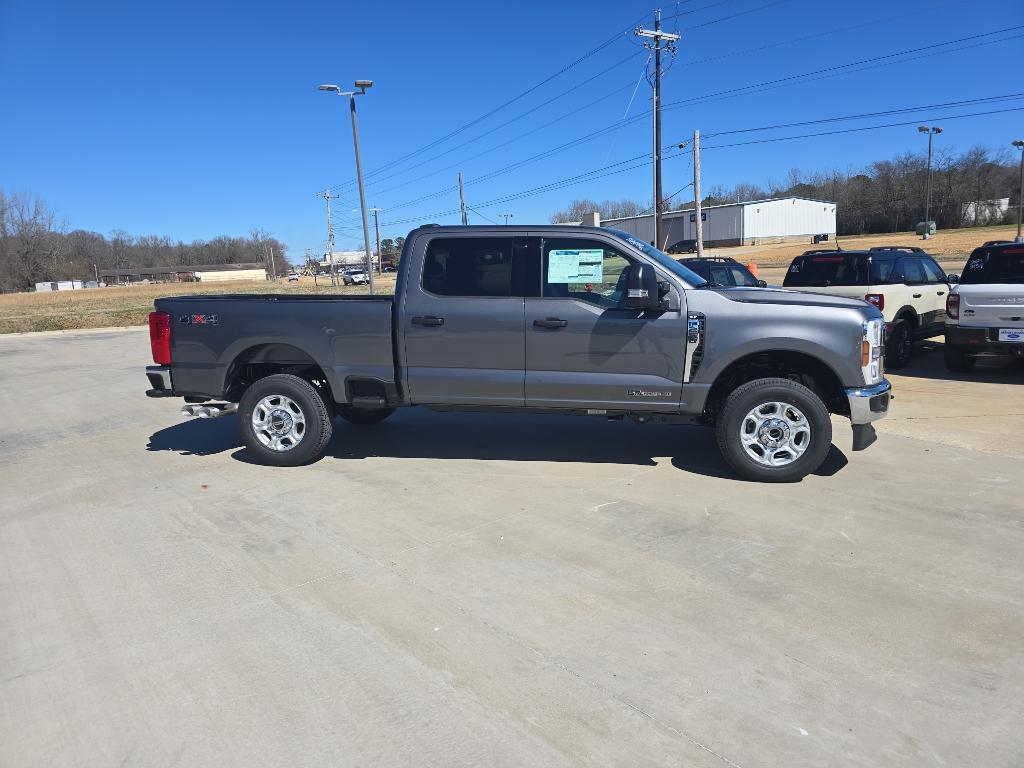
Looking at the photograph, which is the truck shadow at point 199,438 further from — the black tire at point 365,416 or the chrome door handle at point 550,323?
the chrome door handle at point 550,323

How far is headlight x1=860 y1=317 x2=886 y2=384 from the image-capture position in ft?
17.2

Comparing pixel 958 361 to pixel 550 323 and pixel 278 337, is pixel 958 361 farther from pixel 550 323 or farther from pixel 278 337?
pixel 278 337

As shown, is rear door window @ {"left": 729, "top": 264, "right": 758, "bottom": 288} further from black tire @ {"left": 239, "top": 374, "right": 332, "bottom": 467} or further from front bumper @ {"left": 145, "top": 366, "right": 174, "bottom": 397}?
front bumper @ {"left": 145, "top": 366, "right": 174, "bottom": 397}

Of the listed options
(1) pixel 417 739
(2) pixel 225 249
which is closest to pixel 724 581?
(1) pixel 417 739

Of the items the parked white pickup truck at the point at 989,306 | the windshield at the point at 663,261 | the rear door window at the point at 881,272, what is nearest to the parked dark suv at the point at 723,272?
the rear door window at the point at 881,272

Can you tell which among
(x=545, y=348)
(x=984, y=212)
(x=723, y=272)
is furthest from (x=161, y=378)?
(x=984, y=212)

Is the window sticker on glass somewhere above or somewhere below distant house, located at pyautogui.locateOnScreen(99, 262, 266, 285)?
below

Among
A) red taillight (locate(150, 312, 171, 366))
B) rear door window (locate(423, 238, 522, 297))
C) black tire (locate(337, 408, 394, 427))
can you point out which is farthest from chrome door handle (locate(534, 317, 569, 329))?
red taillight (locate(150, 312, 171, 366))

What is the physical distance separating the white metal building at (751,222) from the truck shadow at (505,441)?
251 feet

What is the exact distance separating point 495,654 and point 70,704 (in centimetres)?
177

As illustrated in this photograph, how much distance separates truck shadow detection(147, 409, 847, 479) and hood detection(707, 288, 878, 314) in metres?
1.38

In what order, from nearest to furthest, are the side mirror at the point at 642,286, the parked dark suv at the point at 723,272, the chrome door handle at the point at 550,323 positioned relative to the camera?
1. the side mirror at the point at 642,286
2. the chrome door handle at the point at 550,323
3. the parked dark suv at the point at 723,272

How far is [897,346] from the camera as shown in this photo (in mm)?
10453

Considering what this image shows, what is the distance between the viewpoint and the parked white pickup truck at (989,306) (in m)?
8.67
